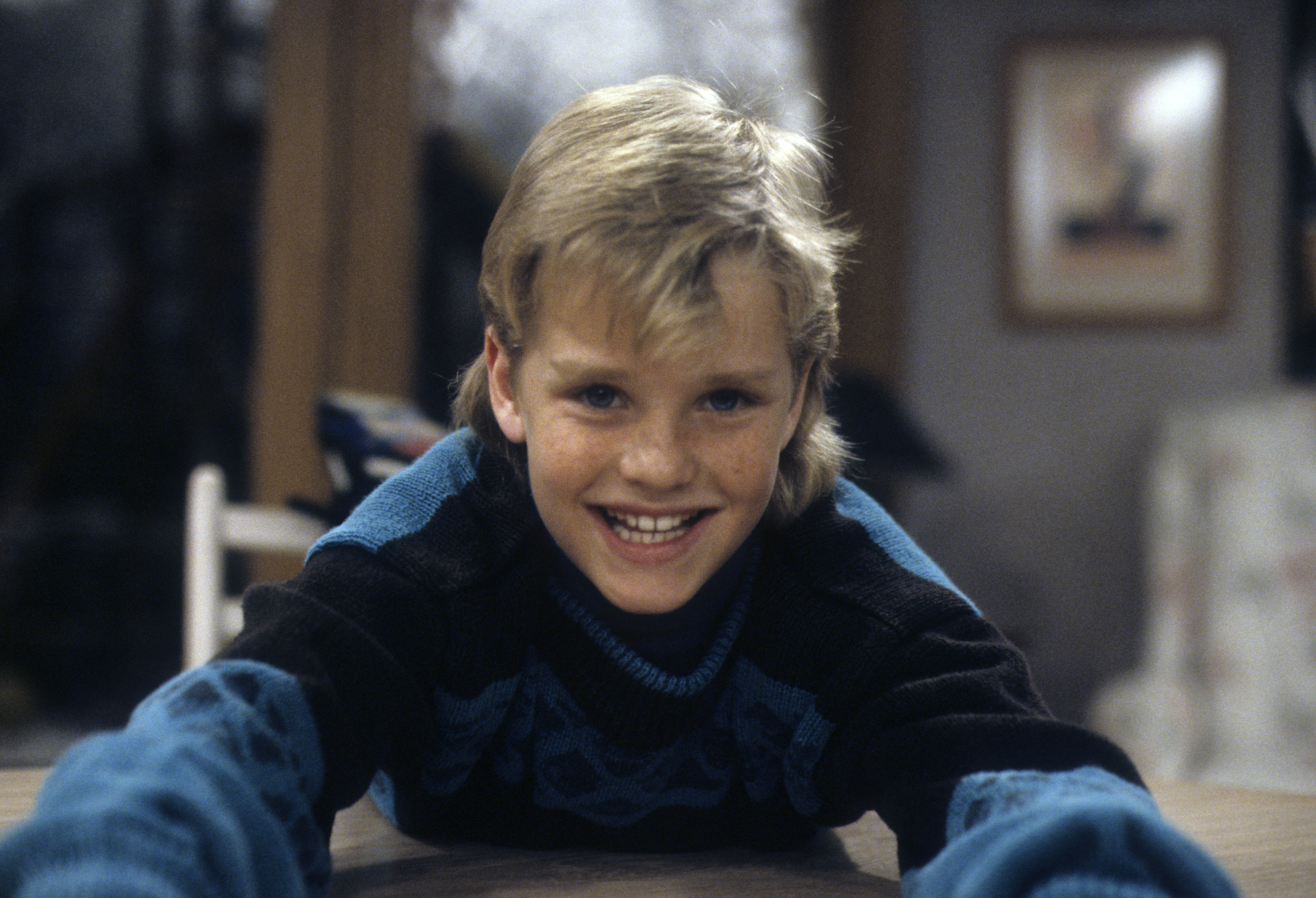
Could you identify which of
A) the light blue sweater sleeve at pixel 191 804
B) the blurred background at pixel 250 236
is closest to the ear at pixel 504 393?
the light blue sweater sleeve at pixel 191 804

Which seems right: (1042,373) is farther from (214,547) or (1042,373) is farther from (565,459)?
(565,459)

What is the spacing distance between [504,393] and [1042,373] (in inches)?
83.7

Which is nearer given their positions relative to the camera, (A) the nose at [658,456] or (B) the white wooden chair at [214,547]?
(A) the nose at [658,456]

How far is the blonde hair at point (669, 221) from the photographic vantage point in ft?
1.88

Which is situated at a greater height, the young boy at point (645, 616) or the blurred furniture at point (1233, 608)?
A: the young boy at point (645, 616)

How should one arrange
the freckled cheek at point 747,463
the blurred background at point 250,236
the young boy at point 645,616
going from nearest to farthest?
1. the young boy at point 645,616
2. the freckled cheek at point 747,463
3. the blurred background at point 250,236

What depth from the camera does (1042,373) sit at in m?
2.58

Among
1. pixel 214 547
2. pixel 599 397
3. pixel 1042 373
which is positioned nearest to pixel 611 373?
pixel 599 397

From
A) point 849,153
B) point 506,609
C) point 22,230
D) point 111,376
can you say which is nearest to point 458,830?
point 506,609

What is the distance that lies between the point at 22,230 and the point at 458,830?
1980 millimetres

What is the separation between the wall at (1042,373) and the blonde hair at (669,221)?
6.36 feet

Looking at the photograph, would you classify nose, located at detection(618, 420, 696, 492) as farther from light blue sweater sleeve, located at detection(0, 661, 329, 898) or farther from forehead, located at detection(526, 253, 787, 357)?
light blue sweater sleeve, located at detection(0, 661, 329, 898)

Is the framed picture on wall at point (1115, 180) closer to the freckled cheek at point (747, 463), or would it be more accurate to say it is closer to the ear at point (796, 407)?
the ear at point (796, 407)

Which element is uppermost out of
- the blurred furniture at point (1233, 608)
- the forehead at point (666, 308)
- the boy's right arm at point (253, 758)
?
the forehead at point (666, 308)
